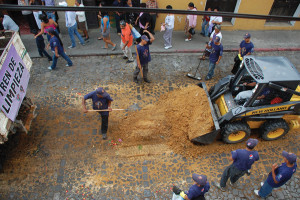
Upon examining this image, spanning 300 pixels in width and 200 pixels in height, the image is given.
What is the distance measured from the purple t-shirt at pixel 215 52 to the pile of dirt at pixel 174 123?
1.69 m

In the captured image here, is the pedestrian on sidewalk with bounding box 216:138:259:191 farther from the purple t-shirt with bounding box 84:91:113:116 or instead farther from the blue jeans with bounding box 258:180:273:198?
the purple t-shirt with bounding box 84:91:113:116

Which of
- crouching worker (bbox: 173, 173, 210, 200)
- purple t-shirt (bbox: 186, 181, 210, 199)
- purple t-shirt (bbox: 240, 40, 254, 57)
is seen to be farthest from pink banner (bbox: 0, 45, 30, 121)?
purple t-shirt (bbox: 240, 40, 254, 57)

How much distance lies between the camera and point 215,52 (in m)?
7.83

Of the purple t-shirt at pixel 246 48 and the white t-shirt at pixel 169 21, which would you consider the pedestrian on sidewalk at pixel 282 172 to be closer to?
the purple t-shirt at pixel 246 48

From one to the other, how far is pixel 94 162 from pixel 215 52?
5498 mm

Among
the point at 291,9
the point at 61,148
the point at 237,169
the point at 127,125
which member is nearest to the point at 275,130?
the point at 237,169

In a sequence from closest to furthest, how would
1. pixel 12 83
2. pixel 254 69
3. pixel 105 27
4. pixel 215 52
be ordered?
pixel 12 83
pixel 254 69
pixel 215 52
pixel 105 27

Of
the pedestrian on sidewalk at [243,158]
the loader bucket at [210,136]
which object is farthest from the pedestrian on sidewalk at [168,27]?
the pedestrian on sidewalk at [243,158]

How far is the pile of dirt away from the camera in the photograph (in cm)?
611

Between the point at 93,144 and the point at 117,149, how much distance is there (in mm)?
730

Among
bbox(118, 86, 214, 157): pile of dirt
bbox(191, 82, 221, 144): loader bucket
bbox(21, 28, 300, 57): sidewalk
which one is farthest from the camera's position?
bbox(21, 28, 300, 57): sidewalk

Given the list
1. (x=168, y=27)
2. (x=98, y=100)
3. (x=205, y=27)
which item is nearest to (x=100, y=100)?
(x=98, y=100)

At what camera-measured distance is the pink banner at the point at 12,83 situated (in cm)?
491

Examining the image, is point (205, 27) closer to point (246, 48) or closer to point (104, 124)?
point (246, 48)
